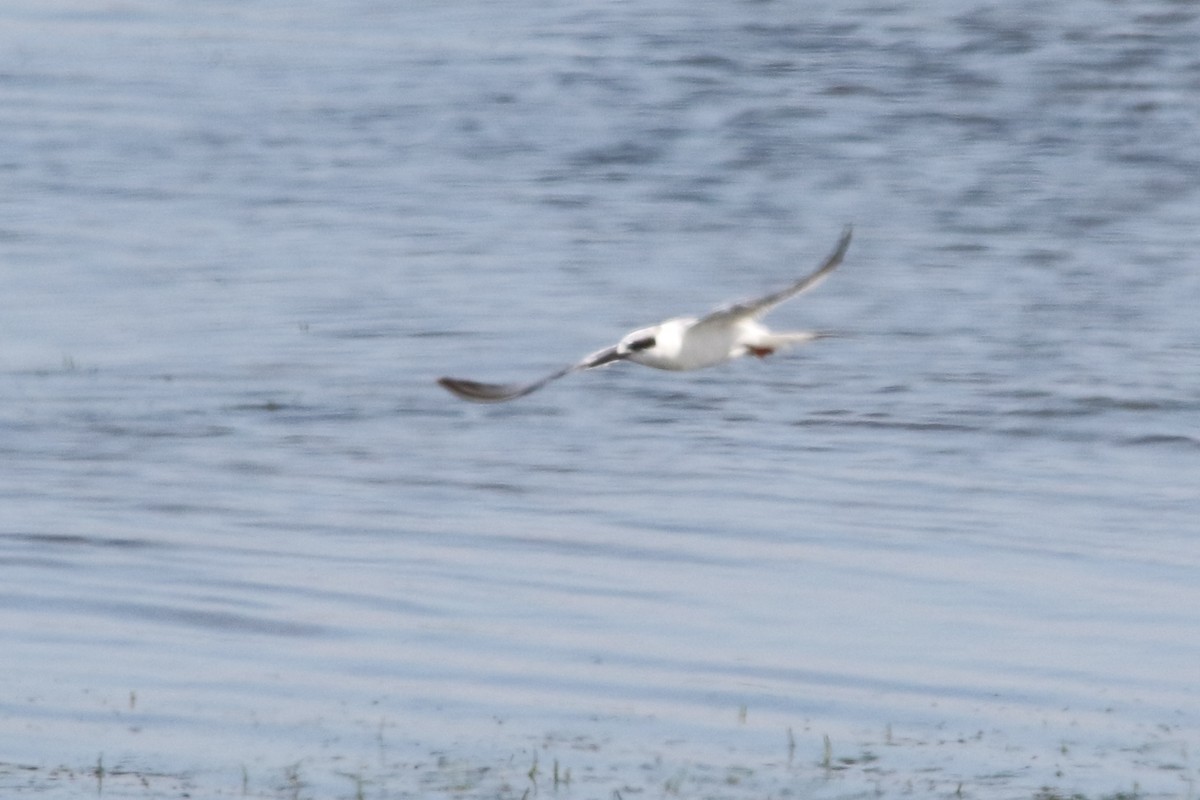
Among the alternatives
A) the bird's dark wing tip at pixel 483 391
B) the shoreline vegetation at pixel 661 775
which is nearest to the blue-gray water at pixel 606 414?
the shoreline vegetation at pixel 661 775

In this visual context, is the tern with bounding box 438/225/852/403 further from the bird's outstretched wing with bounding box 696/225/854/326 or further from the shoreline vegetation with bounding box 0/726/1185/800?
the shoreline vegetation with bounding box 0/726/1185/800

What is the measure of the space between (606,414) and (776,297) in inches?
300

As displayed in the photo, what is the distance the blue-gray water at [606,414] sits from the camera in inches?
377

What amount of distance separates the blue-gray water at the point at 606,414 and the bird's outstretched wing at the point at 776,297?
1496 millimetres

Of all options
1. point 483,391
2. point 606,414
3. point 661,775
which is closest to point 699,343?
point 483,391

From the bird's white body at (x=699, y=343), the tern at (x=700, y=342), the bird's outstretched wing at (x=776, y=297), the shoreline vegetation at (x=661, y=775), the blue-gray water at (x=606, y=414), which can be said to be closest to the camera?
the bird's outstretched wing at (x=776, y=297)

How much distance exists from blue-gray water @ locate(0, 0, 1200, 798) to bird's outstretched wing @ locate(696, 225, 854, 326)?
4.91ft

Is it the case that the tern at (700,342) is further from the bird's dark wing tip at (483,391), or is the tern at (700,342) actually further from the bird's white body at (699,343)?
the bird's dark wing tip at (483,391)

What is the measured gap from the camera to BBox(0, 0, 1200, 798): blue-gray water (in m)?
9.57

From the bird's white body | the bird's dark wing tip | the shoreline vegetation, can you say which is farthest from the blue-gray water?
the bird's dark wing tip

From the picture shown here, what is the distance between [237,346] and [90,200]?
6265 mm

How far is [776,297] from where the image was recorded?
Answer: 317 inches

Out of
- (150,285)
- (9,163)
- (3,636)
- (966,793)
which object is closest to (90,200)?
(9,163)

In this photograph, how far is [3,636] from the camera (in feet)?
35.0
